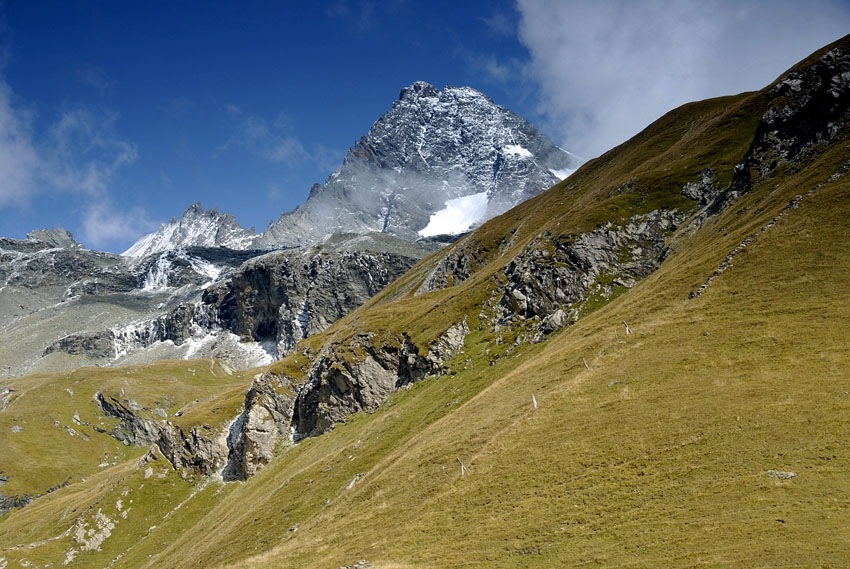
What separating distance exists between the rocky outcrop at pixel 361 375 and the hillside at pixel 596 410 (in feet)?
1.51

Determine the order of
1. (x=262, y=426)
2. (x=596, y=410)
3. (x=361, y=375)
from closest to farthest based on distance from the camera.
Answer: (x=596, y=410) < (x=361, y=375) < (x=262, y=426)

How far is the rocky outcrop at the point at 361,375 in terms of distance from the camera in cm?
9488

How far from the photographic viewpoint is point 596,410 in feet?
146

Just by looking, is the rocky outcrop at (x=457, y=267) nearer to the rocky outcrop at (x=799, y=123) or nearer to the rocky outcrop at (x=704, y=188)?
the rocky outcrop at (x=704, y=188)

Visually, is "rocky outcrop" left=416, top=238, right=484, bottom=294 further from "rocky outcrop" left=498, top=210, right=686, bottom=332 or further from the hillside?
"rocky outcrop" left=498, top=210, right=686, bottom=332

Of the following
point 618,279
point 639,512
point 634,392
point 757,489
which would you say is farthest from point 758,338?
point 618,279

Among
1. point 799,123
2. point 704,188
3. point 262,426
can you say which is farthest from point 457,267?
point 799,123

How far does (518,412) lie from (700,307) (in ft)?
72.3

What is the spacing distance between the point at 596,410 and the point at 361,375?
65.3 metres

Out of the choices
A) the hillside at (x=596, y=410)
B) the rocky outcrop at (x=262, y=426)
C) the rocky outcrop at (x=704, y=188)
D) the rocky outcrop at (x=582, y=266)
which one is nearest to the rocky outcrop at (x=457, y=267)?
the hillside at (x=596, y=410)

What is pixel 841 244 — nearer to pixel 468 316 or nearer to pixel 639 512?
pixel 639 512

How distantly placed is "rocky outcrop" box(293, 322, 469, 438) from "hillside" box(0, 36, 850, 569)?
0.46 m

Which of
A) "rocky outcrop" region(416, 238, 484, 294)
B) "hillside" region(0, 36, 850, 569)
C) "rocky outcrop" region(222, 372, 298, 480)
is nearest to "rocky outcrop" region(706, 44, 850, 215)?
"hillside" region(0, 36, 850, 569)

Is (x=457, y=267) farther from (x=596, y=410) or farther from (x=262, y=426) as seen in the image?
(x=596, y=410)
